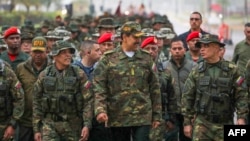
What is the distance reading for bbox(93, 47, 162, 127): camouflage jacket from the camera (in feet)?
27.2

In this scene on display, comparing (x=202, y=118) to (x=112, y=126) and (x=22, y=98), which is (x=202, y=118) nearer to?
(x=112, y=126)

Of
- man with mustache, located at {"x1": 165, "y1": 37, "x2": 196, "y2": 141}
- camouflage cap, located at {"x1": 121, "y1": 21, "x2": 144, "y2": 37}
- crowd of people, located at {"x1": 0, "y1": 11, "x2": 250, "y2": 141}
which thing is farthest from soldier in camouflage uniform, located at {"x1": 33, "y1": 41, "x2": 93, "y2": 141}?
man with mustache, located at {"x1": 165, "y1": 37, "x2": 196, "y2": 141}

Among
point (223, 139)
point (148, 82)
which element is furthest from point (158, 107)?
point (223, 139)

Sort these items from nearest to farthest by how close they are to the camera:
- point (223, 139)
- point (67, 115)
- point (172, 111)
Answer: point (223, 139) → point (67, 115) → point (172, 111)

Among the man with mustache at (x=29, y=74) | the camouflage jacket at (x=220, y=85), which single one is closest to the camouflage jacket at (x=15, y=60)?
the man with mustache at (x=29, y=74)

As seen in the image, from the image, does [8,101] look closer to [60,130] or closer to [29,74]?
[60,130]

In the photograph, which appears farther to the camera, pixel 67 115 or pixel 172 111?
pixel 172 111

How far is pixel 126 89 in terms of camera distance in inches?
327

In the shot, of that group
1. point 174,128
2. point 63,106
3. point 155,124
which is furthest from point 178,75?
point 63,106

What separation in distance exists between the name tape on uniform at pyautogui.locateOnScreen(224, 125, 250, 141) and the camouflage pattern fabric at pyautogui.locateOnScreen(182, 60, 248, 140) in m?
0.23

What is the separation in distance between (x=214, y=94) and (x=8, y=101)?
244cm

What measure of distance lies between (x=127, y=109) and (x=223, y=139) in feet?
3.67

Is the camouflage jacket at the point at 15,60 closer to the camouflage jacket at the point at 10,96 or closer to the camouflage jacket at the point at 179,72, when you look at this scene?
the camouflage jacket at the point at 10,96

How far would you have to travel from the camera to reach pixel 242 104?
26.3 ft
